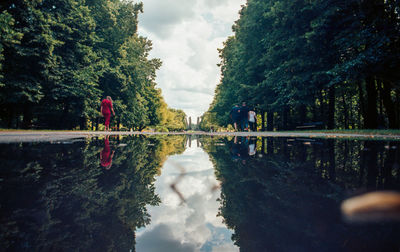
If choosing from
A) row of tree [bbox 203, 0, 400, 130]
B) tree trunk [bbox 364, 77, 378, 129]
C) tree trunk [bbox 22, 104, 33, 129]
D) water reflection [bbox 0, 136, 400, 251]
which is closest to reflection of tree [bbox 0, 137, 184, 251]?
water reflection [bbox 0, 136, 400, 251]

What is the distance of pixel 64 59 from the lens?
671 inches

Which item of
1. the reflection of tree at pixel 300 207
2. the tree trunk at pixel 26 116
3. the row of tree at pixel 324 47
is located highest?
the row of tree at pixel 324 47

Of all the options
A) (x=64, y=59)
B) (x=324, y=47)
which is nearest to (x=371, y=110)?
(x=324, y=47)

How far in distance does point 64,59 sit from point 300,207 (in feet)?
67.6

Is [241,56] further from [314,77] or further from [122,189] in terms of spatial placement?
[122,189]

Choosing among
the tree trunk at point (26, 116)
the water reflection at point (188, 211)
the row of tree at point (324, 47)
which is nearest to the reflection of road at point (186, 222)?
the water reflection at point (188, 211)

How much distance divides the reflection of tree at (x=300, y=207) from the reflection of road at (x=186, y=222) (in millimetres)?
73

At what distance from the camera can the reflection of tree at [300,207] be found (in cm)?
92

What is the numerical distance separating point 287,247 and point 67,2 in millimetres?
22172

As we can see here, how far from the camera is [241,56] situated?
21.0 m

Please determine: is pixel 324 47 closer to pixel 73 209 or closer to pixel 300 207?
pixel 300 207

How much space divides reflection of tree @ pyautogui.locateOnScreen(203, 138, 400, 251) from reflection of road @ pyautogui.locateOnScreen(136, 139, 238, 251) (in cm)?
7

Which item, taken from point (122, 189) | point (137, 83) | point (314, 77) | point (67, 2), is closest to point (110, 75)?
point (137, 83)

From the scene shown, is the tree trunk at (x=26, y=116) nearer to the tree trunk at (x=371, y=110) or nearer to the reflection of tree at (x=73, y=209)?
the reflection of tree at (x=73, y=209)
